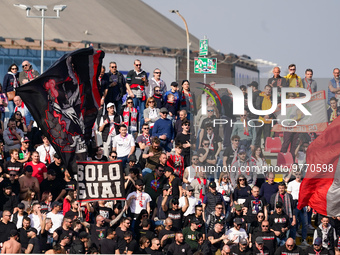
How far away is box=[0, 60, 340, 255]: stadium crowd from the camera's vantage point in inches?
750

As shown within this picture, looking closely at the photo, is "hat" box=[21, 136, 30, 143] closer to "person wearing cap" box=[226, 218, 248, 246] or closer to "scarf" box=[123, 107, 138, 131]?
"scarf" box=[123, 107, 138, 131]

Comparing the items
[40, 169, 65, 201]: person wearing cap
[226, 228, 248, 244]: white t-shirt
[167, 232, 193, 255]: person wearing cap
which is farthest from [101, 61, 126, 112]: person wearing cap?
[226, 228, 248, 244]: white t-shirt

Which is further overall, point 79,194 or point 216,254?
point 216,254

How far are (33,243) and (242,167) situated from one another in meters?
5.06

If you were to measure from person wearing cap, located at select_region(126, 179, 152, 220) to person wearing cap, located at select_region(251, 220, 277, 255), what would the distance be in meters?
2.53

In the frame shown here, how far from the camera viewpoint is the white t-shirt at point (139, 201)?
1986 centimetres

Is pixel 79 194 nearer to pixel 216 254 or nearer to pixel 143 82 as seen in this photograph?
pixel 216 254

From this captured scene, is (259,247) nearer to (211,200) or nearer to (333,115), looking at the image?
(211,200)

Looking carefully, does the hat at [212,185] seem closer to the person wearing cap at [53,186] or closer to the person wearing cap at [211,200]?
the person wearing cap at [211,200]

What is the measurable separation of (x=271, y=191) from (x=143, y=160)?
3402 mm

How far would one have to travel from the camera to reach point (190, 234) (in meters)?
19.4

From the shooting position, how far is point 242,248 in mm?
18984

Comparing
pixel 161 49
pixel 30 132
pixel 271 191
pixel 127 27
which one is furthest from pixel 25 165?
pixel 127 27

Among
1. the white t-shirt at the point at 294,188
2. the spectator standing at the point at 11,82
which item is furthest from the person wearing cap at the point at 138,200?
the spectator standing at the point at 11,82
